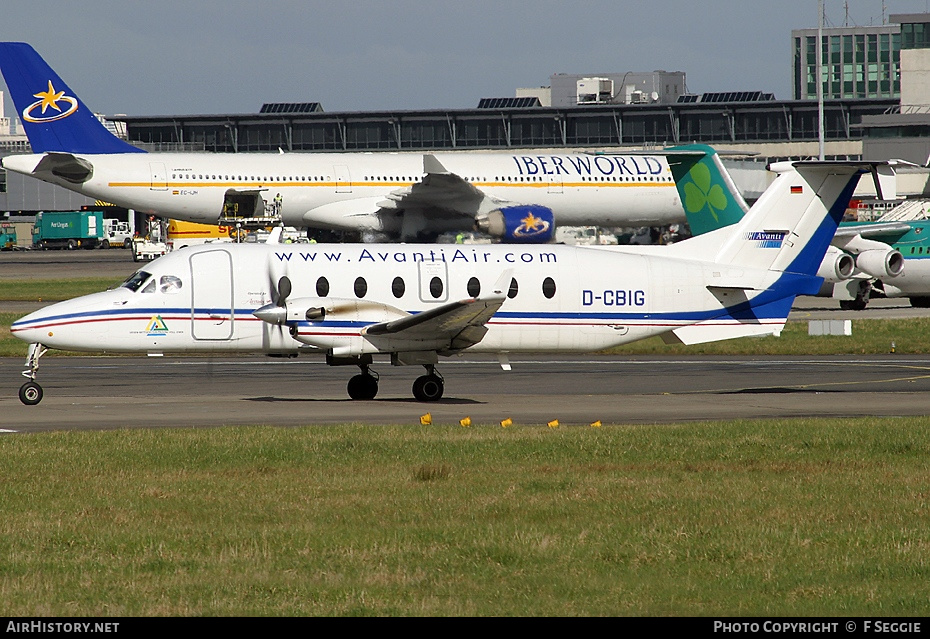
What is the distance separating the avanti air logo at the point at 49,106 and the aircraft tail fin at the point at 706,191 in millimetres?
27877

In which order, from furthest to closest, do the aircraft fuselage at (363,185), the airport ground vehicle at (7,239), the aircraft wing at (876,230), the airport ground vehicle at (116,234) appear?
the airport ground vehicle at (7,239)
the airport ground vehicle at (116,234)
the aircraft fuselage at (363,185)
the aircraft wing at (876,230)

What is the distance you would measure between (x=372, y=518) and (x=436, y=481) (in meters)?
2.02

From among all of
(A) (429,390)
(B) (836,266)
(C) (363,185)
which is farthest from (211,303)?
(C) (363,185)

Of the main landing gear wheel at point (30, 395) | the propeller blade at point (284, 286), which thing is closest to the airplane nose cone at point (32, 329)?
the main landing gear wheel at point (30, 395)

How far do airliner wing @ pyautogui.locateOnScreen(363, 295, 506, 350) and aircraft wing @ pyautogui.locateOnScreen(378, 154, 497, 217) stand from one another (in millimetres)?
31674

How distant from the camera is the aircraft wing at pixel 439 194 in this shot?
5353cm

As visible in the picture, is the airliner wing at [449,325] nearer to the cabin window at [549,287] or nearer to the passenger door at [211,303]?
the cabin window at [549,287]

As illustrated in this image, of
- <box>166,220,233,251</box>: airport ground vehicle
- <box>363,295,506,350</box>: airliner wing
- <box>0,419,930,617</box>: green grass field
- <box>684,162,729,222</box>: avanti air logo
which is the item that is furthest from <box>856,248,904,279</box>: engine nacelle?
<box>166,220,233,251</box>: airport ground vehicle

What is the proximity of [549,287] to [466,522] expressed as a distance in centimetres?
1200

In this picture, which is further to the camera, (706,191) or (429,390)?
(706,191)

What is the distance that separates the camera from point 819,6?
70.0 metres

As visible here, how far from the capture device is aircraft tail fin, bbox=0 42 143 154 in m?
53.2

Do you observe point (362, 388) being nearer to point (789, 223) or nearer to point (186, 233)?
point (789, 223)

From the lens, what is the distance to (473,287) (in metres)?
22.5
